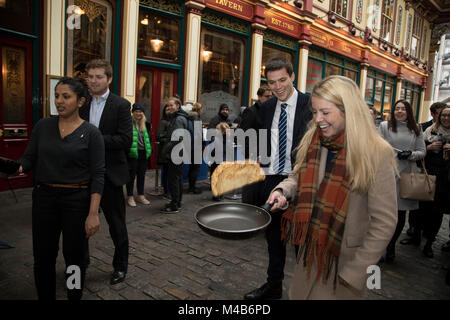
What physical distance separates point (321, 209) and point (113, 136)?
211 centimetres

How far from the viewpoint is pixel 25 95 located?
257 inches

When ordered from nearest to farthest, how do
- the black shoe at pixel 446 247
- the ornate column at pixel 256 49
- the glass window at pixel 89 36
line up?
the black shoe at pixel 446 247 < the glass window at pixel 89 36 < the ornate column at pixel 256 49

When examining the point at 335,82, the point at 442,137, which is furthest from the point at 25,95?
the point at 442,137

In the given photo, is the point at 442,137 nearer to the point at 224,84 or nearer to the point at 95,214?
the point at 95,214

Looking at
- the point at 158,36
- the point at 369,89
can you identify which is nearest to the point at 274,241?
the point at 158,36

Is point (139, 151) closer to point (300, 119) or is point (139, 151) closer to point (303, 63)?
point (300, 119)

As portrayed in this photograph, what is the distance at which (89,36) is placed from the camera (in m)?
7.45

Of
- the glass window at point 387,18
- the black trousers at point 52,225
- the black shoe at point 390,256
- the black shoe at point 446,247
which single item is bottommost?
the black shoe at point 446,247

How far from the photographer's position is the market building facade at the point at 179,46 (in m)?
6.44

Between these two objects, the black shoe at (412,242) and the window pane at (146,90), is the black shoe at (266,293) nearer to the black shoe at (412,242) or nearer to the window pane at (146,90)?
the black shoe at (412,242)

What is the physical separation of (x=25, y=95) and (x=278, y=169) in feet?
20.0

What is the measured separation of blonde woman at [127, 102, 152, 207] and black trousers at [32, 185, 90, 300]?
3.39 meters

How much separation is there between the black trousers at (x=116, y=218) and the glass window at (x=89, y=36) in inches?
201

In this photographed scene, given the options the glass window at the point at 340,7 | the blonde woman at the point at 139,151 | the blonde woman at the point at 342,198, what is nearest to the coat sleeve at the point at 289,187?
the blonde woman at the point at 342,198
